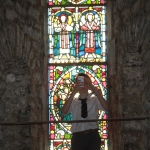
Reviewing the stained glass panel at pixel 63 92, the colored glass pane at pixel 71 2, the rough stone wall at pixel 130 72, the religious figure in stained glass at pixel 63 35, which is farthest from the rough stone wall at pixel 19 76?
the rough stone wall at pixel 130 72

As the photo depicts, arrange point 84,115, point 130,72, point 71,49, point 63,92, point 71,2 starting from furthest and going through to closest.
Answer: point 71,2 < point 71,49 < point 63,92 < point 130,72 < point 84,115

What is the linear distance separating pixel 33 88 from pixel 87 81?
1261 mm

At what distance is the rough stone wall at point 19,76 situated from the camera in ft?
28.6

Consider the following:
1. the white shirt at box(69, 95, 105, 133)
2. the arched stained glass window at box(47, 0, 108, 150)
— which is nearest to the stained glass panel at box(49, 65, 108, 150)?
the arched stained glass window at box(47, 0, 108, 150)

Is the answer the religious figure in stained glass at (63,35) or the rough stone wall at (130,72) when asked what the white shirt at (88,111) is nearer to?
the rough stone wall at (130,72)

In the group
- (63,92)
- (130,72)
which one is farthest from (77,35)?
(130,72)

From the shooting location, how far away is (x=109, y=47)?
950 centimetres

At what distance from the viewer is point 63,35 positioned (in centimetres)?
977

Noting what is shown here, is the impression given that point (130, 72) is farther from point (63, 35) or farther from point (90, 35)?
point (63, 35)

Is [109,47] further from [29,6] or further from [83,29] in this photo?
[29,6]

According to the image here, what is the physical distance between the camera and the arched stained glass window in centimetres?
954

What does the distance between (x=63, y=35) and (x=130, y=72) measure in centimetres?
139

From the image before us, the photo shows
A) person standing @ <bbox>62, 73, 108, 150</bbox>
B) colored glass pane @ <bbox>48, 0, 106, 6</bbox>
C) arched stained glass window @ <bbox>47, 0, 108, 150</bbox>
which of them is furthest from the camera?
colored glass pane @ <bbox>48, 0, 106, 6</bbox>

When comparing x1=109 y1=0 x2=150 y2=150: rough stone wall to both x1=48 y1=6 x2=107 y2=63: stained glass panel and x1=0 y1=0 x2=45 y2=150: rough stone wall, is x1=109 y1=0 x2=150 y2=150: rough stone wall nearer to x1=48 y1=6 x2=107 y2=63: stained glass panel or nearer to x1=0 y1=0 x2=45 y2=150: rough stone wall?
x1=48 y1=6 x2=107 y2=63: stained glass panel
